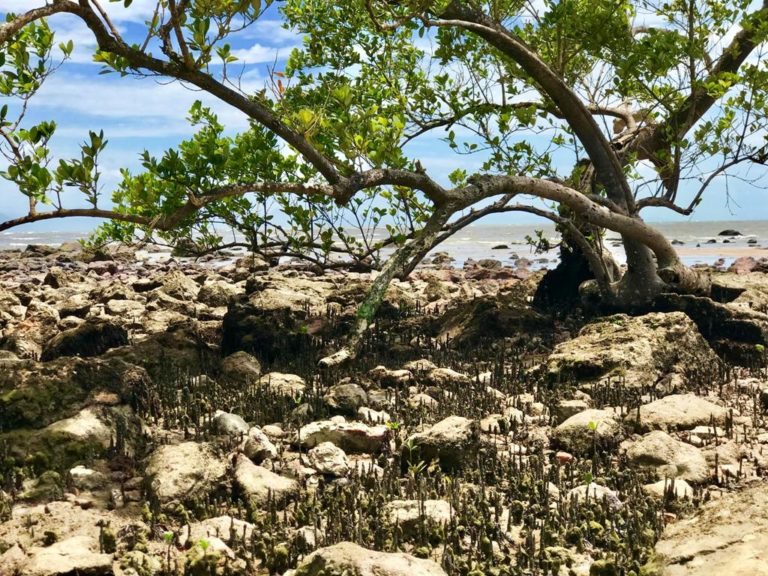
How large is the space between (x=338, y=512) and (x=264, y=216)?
625 centimetres

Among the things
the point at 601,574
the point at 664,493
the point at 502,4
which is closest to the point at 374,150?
the point at 502,4

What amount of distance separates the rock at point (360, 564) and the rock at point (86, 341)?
6261mm

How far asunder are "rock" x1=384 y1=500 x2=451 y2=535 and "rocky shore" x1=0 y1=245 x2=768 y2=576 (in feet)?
0.05

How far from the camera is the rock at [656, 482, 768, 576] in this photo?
2.96 meters

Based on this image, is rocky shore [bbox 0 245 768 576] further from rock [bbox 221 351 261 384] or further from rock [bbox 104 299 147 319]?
rock [bbox 104 299 147 319]

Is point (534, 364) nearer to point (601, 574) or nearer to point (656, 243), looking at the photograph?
point (656, 243)

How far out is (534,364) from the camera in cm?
845

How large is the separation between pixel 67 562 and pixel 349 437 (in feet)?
7.62

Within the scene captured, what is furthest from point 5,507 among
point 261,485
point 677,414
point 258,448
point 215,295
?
point 215,295

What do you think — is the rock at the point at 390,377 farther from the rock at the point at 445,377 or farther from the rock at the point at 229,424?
the rock at the point at 229,424

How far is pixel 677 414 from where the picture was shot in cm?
636

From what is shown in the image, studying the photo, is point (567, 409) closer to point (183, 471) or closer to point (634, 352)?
point (634, 352)

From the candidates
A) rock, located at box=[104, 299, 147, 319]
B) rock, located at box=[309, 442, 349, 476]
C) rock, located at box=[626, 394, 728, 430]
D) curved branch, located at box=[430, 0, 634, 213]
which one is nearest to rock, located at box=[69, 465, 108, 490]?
rock, located at box=[309, 442, 349, 476]

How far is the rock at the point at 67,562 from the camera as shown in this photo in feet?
12.6
